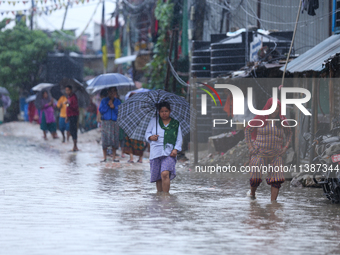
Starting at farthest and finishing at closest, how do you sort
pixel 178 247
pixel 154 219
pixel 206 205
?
pixel 206 205 < pixel 154 219 < pixel 178 247

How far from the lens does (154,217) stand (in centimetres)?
742

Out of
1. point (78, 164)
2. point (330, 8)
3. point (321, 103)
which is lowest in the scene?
point (78, 164)

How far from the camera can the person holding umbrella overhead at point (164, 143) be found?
31.1 feet

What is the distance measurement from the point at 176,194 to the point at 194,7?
1306 centimetres

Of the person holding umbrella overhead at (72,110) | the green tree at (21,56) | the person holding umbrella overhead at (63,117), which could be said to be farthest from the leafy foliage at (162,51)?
the green tree at (21,56)

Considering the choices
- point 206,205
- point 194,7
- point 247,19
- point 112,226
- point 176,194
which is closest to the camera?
point 112,226

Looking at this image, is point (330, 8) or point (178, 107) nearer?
point (178, 107)

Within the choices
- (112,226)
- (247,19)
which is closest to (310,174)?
(112,226)

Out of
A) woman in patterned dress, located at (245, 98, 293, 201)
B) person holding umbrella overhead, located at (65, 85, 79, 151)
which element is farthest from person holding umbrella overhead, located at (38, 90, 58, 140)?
woman in patterned dress, located at (245, 98, 293, 201)

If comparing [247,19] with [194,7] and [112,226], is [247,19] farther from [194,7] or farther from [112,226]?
[112,226]

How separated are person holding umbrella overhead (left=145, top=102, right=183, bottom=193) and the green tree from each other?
35.9 meters

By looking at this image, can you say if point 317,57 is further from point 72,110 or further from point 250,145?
point 72,110

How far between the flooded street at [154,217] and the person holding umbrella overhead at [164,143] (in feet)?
1.15

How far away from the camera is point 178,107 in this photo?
9953 mm
